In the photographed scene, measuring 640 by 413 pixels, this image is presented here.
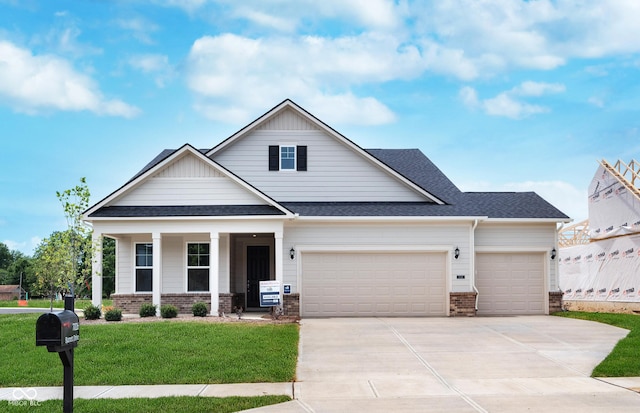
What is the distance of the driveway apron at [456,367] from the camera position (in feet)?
32.0

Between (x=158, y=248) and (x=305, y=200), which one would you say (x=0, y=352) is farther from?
(x=305, y=200)

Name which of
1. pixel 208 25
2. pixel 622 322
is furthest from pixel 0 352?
pixel 622 322

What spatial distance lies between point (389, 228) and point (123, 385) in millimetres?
11727

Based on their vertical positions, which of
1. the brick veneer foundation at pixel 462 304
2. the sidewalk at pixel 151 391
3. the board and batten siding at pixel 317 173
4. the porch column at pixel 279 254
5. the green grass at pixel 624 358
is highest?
the board and batten siding at pixel 317 173

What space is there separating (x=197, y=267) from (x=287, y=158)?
15.6 ft

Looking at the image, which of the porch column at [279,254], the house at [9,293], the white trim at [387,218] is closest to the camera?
the porch column at [279,254]

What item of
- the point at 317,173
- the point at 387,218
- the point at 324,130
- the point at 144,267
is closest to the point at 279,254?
the point at 387,218

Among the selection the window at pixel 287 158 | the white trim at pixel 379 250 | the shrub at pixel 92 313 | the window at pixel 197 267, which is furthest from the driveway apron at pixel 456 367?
the window at pixel 287 158

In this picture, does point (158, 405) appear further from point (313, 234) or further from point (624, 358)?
point (313, 234)

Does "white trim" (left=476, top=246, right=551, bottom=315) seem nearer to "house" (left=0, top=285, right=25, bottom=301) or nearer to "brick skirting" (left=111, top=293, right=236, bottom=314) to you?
"brick skirting" (left=111, top=293, right=236, bottom=314)

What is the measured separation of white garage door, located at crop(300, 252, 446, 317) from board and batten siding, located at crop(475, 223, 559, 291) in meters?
2.38

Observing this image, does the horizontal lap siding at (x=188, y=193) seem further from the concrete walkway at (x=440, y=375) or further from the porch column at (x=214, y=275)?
the concrete walkway at (x=440, y=375)

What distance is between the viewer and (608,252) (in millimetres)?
29250

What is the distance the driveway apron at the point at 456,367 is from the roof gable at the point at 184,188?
4.74m
